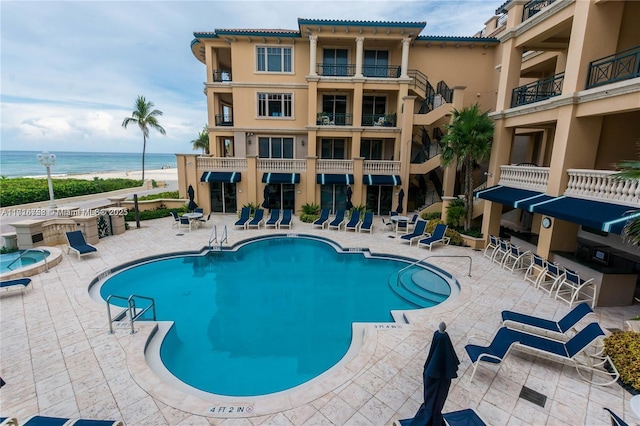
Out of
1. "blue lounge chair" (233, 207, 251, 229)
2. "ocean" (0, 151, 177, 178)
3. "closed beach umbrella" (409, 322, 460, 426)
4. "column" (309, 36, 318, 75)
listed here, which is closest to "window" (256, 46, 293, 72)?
"column" (309, 36, 318, 75)

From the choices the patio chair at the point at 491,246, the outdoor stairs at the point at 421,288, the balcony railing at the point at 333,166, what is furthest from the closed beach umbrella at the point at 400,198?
the outdoor stairs at the point at 421,288

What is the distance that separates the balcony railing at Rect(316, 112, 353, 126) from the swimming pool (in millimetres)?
11451

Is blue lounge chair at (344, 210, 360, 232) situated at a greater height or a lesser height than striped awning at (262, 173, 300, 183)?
lesser

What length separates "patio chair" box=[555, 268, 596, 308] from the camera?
941 centimetres

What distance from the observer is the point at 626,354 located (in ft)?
20.7

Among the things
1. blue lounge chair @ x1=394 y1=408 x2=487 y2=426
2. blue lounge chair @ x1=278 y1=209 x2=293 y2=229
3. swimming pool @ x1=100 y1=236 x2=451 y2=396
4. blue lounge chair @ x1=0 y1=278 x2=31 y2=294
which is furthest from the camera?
blue lounge chair @ x1=278 y1=209 x2=293 y2=229

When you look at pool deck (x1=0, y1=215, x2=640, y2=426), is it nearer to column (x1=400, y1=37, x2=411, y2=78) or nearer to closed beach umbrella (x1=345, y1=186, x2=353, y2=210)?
closed beach umbrella (x1=345, y1=186, x2=353, y2=210)

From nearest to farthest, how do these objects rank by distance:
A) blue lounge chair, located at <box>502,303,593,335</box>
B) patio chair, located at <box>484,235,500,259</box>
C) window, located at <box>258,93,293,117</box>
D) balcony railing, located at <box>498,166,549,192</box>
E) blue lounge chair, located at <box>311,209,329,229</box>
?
blue lounge chair, located at <box>502,303,593,335</box> → balcony railing, located at <box>498,166,549,192</box> → patio chair, located at <box>484,235,500,259</box> → blue lounge chair, located at <box>311,209,329,229</box> → window, located at <box>258,93,293,117</box>

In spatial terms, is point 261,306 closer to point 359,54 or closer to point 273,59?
point 359,54

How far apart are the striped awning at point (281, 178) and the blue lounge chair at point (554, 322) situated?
16.2 meters

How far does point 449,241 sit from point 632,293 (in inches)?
290

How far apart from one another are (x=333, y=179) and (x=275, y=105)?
27.0ft

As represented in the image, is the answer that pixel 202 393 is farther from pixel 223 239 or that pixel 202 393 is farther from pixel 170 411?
pixel 223 239

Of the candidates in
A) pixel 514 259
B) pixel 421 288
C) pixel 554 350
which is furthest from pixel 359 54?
pixel 554 350
